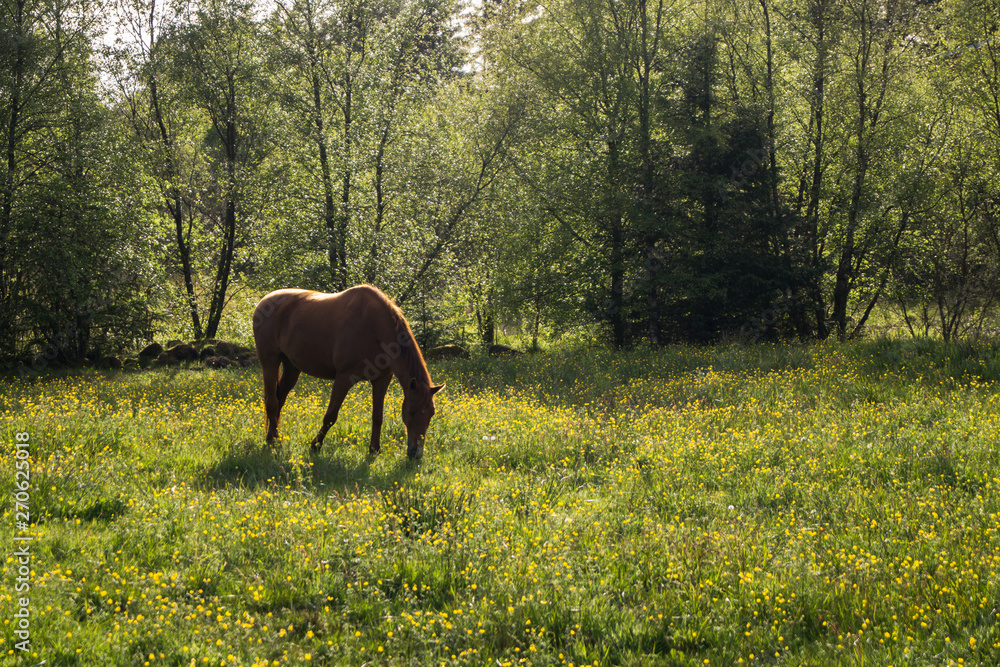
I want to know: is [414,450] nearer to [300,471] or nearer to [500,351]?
[300,471]

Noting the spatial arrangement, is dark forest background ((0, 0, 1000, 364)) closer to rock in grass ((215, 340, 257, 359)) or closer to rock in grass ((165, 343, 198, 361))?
rock in grass ((165, 343, 198, 361))

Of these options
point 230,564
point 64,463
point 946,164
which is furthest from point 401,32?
point 230,564

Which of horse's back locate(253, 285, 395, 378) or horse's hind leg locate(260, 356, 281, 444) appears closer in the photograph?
horse's back locate(253, 285, 395, 378)

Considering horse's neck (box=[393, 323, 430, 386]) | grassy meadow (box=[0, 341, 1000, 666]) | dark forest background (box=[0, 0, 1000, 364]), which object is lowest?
grassy meadow (box=[0, 341, 1000, 666])

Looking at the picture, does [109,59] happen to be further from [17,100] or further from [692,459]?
[692,459]

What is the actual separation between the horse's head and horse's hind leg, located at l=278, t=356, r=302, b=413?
7.73ft

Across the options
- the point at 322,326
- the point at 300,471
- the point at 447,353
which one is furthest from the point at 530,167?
the point at 300,471

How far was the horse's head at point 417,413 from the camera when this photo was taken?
8656 mm

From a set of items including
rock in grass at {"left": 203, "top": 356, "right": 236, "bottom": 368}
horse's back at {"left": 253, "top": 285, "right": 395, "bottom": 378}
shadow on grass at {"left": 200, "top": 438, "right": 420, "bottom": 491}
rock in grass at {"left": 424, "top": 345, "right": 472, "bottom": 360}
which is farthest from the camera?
rock in grass at {"left": 424, "top": 345, "right": 472, "bottom": 360}

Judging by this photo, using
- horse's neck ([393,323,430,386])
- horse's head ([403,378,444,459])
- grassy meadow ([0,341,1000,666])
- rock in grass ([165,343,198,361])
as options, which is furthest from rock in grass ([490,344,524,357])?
horse's head ([403,378,444,459])
